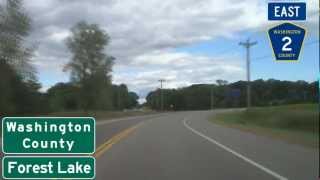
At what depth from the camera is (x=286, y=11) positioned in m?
14.2

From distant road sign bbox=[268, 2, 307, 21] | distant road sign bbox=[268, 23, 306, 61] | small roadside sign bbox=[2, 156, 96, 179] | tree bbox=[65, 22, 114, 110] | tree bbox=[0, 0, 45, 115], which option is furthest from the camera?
tree bbox=[65, 22, 114, 110]

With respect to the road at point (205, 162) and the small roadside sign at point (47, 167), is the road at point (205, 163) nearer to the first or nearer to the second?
the road at point (205, 162)

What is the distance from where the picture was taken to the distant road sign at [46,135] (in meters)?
5.80

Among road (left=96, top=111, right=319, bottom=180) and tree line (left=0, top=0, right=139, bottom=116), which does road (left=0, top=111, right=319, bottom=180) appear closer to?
road (left=96, top=111, right=319, bottom=180)

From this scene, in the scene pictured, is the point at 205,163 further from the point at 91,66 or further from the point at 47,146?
the point at 91,66

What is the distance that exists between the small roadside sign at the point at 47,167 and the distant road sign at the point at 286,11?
28.5 feet

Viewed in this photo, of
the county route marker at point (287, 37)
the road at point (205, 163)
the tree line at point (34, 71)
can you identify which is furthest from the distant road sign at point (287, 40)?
the tree line at point (34, 71)

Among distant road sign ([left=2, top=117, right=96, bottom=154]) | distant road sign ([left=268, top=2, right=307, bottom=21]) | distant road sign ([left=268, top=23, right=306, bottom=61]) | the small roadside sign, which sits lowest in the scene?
the small roadside sign

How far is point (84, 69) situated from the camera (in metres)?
116

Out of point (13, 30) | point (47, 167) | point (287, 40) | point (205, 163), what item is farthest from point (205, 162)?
point (13, 30)

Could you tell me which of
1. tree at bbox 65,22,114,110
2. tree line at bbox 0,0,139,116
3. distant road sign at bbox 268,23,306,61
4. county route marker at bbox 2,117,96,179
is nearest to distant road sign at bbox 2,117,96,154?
county route marker at bbox 2,117,96,179

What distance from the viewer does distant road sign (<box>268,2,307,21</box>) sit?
14.0 metres

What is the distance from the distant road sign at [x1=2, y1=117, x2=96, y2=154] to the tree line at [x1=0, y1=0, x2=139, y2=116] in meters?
63.6

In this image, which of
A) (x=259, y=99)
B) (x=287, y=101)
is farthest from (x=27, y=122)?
(x=259, y=99)
